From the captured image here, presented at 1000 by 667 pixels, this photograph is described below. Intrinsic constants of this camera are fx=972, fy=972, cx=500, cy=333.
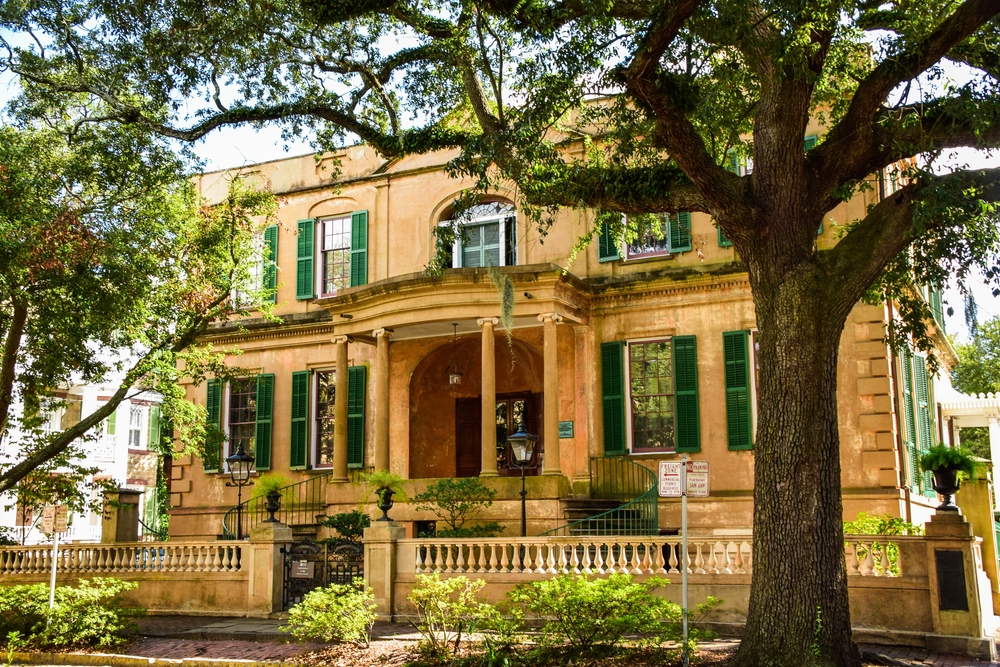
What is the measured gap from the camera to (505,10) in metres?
10.8

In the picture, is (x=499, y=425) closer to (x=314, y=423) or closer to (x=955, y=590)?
(x=314, y=423)

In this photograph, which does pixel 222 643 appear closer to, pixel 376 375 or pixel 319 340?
pixel 376 375

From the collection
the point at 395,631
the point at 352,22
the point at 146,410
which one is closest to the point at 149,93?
the point at 352,22

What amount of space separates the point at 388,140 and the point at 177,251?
581 centimetres

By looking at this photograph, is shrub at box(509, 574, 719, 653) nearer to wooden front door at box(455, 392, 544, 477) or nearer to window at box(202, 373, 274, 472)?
wooden front door at box(455, 392, 544, 477)

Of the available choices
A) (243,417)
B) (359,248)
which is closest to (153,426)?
(243,417)

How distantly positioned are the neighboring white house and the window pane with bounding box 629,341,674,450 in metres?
22.0

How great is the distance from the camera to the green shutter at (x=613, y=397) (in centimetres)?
1846

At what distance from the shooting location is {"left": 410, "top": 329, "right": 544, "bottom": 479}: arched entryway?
21109 millimetres

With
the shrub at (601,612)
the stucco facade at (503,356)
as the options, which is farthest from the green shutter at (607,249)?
the shrub at (601,612)

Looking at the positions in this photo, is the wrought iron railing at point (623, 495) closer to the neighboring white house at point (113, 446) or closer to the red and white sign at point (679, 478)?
the red and white sign at point (679, 478)

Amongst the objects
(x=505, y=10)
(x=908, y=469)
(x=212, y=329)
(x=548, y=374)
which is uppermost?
(x=505, y=10)

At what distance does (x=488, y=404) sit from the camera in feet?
57.7

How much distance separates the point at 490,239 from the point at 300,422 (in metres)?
5.85
